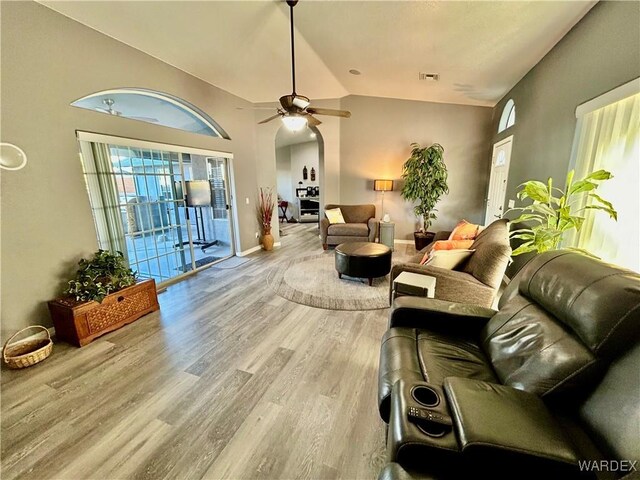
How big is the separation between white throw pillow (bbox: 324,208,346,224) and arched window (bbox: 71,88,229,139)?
2.58 meters

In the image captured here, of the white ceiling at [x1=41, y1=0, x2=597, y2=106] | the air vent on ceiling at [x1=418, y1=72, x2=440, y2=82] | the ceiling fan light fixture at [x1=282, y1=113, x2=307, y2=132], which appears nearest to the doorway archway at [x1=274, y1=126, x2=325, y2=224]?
the white ceiling at [x1=41, y1=0, x2=597, y2=106]

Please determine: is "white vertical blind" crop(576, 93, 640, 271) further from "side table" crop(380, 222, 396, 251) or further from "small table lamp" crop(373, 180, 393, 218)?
"small table lamp" crop(373, 180, 393, 218)

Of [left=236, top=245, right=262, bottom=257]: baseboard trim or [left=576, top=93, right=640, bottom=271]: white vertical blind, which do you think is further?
[left=236, top=245, right=262, bottom=257]: baseboard trim

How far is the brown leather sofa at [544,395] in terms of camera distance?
818 millimetres

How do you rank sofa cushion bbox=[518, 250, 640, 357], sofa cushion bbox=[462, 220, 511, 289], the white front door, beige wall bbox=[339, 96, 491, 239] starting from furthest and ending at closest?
beige wall bbox=[339, 96, 491, 239] < the white front door < sofa cushion bbox=[462, 220, 511, 289] < sofa cushion bbox=[518, 250, 640, 357]

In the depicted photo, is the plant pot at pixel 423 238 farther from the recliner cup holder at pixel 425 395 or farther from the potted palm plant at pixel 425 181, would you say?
the recliner cup holder at pixel 425 395

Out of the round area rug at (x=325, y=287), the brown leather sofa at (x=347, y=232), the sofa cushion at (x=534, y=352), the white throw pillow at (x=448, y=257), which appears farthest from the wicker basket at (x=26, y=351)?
the brown leather sofa at (x=347, y=232)

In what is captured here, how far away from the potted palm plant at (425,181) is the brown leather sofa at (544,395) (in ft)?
13.2

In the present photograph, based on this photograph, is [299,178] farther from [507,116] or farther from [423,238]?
[507,116]

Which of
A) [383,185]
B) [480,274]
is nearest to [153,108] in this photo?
[383,185]

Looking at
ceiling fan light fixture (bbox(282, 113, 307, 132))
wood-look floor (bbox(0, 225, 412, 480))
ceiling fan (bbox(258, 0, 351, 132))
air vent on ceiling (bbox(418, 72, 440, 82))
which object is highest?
air vent on ceiling (bbox(418, 72, 440, 82))

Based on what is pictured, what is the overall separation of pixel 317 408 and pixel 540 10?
12.4ft

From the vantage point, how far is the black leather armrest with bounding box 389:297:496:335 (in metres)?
1.74

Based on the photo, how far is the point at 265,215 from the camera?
5789 millimetres
